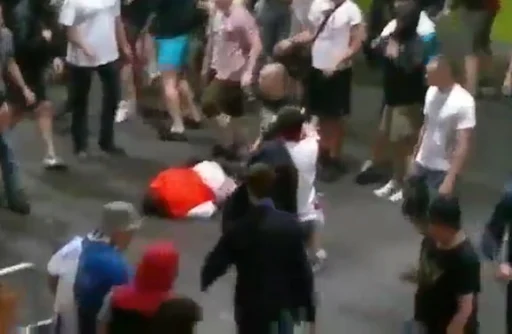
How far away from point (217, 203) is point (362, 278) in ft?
4.78

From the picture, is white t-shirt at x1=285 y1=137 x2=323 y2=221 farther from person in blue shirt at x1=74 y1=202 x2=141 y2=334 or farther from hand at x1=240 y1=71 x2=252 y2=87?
hand at x1=240 y1=71 x2=252 y2=87

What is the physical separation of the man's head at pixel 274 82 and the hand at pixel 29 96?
1.90m

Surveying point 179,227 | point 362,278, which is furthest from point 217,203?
point 362,278

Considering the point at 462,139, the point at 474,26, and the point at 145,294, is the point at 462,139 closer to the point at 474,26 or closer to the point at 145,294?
the point at 145,294

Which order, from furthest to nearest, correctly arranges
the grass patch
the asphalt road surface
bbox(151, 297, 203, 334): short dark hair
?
the grass patch, the asphalt road surface, bbox(151, 297, 203, 334): short dark hair

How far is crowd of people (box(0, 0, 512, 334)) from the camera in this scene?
468 cm

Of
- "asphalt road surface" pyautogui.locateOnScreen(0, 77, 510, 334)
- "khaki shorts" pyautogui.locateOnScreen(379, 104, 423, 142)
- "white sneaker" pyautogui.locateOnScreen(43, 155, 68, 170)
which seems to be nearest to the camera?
"asphalt road surface" pyautogui.locateOnScreen(0, 77, 510, 334)

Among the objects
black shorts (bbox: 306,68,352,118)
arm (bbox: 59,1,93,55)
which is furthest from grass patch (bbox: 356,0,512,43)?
arm (bbox: 59,1,93,55)

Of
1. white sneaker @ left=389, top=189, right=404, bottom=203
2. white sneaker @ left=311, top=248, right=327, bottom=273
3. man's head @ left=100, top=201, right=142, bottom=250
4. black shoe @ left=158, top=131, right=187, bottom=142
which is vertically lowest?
black shoe @ left=158, top=131, right=187, bottom=142

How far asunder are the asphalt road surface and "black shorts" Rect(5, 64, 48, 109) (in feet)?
2.32

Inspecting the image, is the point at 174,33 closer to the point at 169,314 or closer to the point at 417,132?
the point at 417,132

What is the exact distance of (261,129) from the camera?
7055 millimetres

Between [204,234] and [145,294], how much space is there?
132 inches

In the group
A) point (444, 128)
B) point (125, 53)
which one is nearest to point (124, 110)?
point (125, 53)
